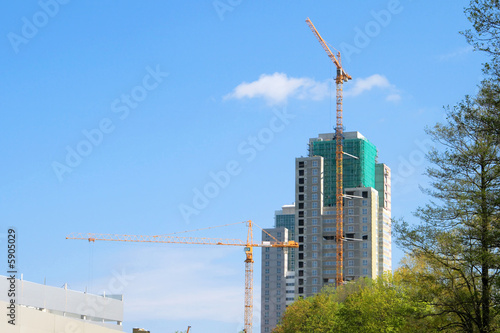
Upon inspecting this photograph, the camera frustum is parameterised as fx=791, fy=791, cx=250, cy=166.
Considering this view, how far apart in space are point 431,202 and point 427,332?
8.29 m

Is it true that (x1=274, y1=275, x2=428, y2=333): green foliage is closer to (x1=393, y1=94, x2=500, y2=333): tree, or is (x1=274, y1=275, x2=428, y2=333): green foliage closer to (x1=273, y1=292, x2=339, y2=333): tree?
(x1=273, y1=292, x2=339, y2=333): tree

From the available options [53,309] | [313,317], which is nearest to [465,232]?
[53,309]

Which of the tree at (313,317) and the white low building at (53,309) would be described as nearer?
the white low building at (53,309)

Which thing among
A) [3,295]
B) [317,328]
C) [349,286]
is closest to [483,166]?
[3,295]

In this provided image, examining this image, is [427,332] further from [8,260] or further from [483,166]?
[8,260]

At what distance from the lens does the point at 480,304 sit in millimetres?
44781

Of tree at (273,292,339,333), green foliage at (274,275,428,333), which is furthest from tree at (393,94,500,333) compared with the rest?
tree at (273,292,339,333)

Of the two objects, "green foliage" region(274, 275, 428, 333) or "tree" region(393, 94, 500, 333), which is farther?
"green foliage" region(274, 275, 428, 333)

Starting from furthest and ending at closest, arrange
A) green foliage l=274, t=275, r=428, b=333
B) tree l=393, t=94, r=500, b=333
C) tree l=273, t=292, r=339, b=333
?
tree l=273, t=292, r=339, b=333 → green foliage l=274, t=275, r=428, b=333 → tree l=393, t=94, r=500, b=333

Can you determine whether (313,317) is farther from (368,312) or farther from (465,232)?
(465,232)

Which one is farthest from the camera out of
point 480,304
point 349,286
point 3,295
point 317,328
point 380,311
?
point 349,286

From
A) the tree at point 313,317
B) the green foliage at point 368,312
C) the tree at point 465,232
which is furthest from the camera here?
the tree at point 313,317

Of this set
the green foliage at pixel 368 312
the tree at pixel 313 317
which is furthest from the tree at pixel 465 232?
the tree at pixel 313 317

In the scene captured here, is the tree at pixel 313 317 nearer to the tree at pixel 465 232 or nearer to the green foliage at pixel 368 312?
the green foliage at pixel 368 312
